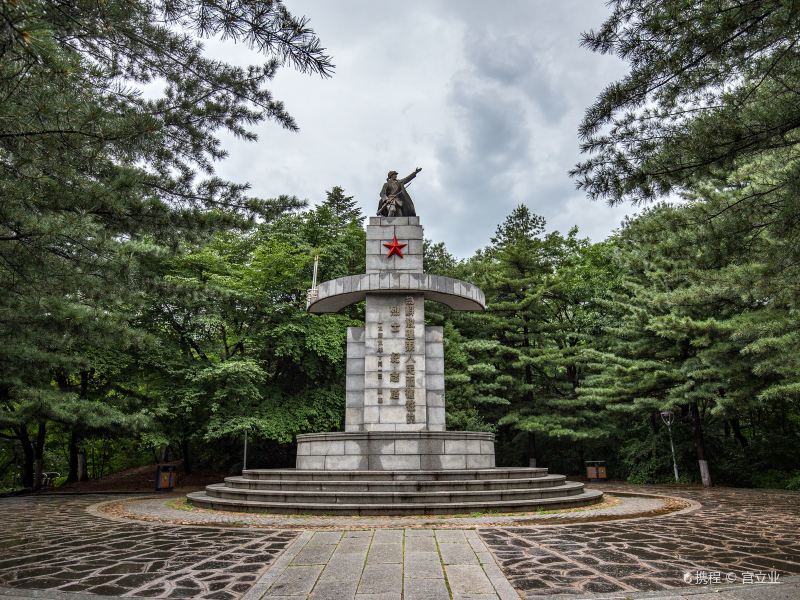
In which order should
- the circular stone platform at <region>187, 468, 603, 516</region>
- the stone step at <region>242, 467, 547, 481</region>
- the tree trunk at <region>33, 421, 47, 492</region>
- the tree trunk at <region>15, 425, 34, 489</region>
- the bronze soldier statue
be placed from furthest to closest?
the tree trunk at <region>15, 425, 34, 489</region> → the tree trunk at <region>33, 421, 47, 492</region> → the bronze soldier statue → the stone step at <region>242, 467, 547, 481</region> → the circular stone platform at <region>187, 468, 603, 516</region>

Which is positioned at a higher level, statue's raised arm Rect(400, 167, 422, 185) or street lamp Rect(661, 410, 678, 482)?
statue's raised arm Rect(400, 167, 422, 185)

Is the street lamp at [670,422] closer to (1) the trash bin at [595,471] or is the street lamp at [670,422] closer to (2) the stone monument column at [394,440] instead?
(1) the trash bin at [595,471]

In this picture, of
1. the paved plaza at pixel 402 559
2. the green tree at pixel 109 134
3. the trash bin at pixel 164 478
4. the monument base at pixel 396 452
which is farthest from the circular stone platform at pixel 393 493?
the trash bin at pixel 164 478

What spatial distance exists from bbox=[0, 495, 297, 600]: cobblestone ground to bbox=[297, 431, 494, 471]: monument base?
12.4 feet

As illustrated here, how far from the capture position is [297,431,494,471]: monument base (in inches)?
412

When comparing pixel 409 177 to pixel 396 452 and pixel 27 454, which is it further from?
pixel 27 454

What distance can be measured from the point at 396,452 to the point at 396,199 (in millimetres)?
6432

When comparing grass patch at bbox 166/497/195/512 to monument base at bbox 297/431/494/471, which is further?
monument base at bbox 297/431/494/471

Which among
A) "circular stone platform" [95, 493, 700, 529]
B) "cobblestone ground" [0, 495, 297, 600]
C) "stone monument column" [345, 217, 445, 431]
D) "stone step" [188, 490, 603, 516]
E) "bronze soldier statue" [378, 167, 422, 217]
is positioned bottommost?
"cobblestone ground" [0, 495, 297, 600]

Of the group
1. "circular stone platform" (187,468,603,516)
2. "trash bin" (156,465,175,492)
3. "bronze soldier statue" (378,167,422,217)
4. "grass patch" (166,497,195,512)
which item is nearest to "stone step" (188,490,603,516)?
"circular stone platform" (187,468,603,516)

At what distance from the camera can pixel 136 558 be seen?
527 centimetres

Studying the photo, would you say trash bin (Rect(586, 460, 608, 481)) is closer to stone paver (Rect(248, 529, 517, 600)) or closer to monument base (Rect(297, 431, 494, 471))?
monument base (Rect(297, 431, 494, 471))

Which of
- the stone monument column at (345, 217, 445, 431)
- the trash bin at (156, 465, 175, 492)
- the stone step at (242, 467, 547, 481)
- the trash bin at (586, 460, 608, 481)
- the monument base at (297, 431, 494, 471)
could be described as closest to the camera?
the stone step at (242, 467, 547, 481)

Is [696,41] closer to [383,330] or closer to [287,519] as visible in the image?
[287,519]
